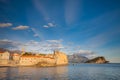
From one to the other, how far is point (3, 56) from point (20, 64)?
1678 cm

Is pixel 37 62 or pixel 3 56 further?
pixel 37 62

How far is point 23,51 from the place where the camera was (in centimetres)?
16912

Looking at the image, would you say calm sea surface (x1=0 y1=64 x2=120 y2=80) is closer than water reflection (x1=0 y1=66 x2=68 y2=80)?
No

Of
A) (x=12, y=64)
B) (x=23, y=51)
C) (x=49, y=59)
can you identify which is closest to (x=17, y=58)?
(x=23, y=51)

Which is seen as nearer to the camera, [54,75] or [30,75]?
[30,75]

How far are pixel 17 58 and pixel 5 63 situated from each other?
72.7ft

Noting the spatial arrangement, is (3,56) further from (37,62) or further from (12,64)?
(37,62)

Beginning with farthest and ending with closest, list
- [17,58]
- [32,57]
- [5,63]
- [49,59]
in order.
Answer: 1. [49,59]
2. [17,58]
3. [32,57]
4. [5,63]

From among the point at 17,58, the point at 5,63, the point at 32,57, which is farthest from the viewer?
the point at 17,58

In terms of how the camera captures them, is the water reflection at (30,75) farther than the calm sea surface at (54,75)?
No

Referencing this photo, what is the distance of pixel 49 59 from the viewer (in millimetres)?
175375

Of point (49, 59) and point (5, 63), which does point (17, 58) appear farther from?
point (49, 59)

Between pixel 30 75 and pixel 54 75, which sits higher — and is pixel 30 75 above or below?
above

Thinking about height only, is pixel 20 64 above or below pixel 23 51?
below
